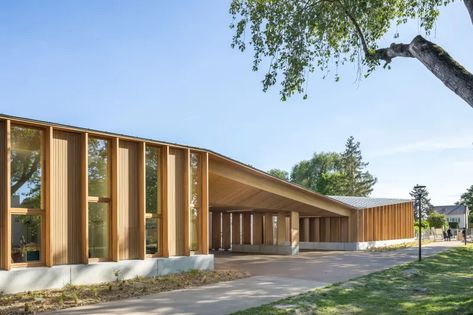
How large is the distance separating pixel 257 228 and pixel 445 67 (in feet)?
71.1

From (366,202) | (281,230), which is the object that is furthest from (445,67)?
(366,202)

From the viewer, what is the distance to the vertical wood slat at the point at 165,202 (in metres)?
16.2

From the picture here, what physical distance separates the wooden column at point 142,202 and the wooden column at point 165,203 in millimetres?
940

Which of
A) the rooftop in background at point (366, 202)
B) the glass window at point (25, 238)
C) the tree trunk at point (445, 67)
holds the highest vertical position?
the tree trunk at point (445, 67)

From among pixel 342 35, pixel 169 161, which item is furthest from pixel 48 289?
pixel 342 35

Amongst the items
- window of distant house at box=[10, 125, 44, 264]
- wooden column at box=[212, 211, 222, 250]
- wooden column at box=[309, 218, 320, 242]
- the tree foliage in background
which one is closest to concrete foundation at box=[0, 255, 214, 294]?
window of distant house at box=[10, 125, 44, 264]

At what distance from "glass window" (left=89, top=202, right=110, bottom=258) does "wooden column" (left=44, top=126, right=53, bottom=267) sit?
1.38m

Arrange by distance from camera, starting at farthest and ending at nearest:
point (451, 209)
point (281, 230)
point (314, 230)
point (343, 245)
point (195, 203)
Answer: point (451, 209) < point (314, 230) < point (343, 245) < point (281, 230) < point (195, 203)

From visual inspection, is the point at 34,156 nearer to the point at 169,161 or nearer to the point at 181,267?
the point at 169,161

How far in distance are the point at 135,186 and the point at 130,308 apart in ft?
18.2

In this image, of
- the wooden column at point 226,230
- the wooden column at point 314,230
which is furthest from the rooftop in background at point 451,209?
the wooden column at point 226,230

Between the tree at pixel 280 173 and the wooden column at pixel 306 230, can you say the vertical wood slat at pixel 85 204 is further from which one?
the tree at pixel 280 173

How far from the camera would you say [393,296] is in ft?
41.3

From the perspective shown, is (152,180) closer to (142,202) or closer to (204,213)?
(142,202)
